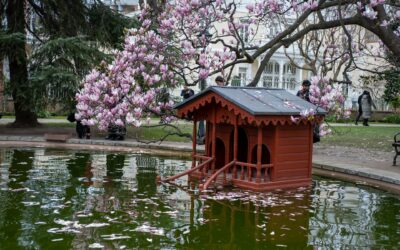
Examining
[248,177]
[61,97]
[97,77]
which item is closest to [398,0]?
[248,177]

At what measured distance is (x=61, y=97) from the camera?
20.5 meters

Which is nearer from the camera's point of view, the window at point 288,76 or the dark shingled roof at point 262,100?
the dark shingled roof at point 262,100

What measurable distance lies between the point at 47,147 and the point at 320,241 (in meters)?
12.0

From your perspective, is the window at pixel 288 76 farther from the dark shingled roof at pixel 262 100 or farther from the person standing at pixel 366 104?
the dark shingled roof at pixel 262 100

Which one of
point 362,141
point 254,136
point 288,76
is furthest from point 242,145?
point 288,76

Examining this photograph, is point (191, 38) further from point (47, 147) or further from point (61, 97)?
point (61, 97)

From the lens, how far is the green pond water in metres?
6.90

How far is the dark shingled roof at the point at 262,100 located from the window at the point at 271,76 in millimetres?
38398

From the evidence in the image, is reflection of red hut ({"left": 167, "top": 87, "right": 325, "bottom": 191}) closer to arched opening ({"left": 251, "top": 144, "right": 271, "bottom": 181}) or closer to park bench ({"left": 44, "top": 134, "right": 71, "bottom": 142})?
arched opening ({"left": 251, "top": 144, "right": 271, "bottom": 181})

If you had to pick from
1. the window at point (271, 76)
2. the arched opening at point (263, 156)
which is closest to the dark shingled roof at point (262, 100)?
the arched opening at point (263, 156)

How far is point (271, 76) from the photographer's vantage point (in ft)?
168

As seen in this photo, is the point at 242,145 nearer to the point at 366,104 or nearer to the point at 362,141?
the point at 362,141

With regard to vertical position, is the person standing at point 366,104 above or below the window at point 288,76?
below

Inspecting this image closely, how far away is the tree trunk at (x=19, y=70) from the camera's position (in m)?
21.0
